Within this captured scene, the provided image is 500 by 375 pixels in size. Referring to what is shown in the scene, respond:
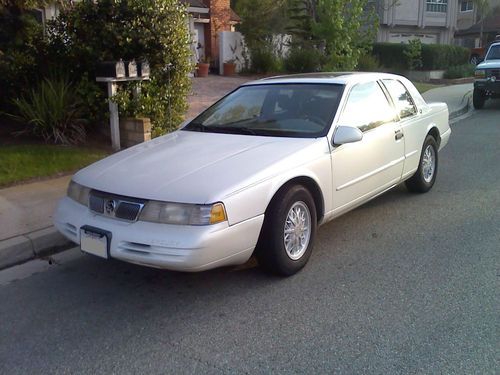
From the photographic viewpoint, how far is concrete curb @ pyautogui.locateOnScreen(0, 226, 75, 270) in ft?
15.2

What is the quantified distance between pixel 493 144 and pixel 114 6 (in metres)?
7.13

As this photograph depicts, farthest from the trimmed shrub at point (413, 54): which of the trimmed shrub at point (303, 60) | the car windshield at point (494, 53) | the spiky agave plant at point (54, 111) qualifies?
the spiky agave plant at point (54, 111)

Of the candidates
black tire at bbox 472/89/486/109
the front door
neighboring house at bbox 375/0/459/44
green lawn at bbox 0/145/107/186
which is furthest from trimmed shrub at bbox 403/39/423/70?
the front door

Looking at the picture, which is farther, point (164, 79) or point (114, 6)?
point (164, 79)

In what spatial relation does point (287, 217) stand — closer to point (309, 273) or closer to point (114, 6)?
point (309, 273)

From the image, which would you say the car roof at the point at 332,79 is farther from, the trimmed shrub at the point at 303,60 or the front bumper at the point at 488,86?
the trimmed shrub at the point at 303,60

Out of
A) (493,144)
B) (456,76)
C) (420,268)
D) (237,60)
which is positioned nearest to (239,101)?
(420,268)

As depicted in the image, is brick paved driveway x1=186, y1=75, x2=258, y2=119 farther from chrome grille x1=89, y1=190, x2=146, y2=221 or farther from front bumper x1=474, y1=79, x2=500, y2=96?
front bumper x1=474, y1=79, x2=500, y2=96

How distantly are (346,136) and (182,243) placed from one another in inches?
71.1

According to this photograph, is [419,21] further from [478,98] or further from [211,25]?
[478,98]

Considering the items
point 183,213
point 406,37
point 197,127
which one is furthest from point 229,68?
→ point 406,37

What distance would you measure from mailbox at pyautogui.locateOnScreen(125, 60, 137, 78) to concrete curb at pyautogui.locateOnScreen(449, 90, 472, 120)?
924cm

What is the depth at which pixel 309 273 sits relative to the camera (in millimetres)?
4242

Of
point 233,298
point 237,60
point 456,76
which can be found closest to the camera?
point 233,298
